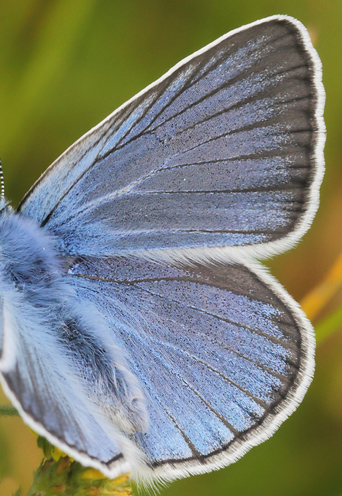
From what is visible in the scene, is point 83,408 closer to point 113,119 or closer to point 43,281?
point 43,281

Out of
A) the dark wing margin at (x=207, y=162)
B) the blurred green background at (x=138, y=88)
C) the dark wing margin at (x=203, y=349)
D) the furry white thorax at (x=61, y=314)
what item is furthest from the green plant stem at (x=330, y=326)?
the furry white thorax at (x=61, y=314)

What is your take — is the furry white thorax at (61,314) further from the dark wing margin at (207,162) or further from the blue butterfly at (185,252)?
the dark wing margin at (207,162)

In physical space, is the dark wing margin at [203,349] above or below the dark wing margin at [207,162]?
below

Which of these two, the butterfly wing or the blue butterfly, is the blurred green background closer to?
the blue butterfly

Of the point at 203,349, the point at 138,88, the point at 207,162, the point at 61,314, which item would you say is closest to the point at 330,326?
the point at 203,349

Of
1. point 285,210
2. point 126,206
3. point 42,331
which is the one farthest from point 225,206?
point 42,331

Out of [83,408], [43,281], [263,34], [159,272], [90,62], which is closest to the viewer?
[83,408]

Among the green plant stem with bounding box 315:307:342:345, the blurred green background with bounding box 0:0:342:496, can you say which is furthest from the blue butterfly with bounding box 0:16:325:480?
the blurred green background with bounding box 0:0:342:496
